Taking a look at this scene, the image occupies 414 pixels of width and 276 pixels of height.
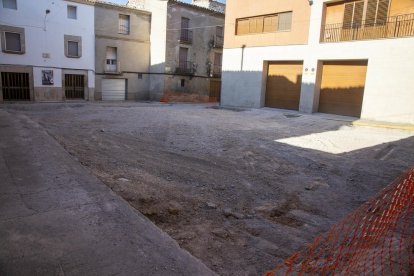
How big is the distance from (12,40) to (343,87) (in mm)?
21527

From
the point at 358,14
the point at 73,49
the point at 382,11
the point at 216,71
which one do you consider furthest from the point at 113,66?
the point at 382,11

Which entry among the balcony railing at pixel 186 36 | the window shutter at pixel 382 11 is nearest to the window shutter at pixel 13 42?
the balcony railing at pixel 186 36

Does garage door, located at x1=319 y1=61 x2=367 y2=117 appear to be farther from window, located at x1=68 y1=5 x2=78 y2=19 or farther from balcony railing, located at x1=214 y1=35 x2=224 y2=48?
window, located at x1=68 y1=5 x2=78 y2=19

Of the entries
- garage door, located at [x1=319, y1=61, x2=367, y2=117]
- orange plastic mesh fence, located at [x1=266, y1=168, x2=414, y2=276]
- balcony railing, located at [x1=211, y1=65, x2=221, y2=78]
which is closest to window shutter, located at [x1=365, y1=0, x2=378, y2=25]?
garage door, located at [x1=319, y1=61, x2=367, y2=117]

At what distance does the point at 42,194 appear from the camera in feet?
13.9

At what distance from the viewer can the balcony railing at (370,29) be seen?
558 inches

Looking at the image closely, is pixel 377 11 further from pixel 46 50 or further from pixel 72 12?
pixel 46 50

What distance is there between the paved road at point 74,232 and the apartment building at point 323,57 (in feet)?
46.6

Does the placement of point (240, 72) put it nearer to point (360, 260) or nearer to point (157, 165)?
point (157, 165)

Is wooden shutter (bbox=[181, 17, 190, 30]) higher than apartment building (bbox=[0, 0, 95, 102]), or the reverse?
wooden shutter (bbox=[181, 17, 190, 30])

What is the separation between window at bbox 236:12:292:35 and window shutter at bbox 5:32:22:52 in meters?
15.2

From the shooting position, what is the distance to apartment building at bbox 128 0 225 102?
88.2ft

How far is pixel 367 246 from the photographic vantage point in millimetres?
3508

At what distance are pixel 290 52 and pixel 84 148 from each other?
45.7 feet
